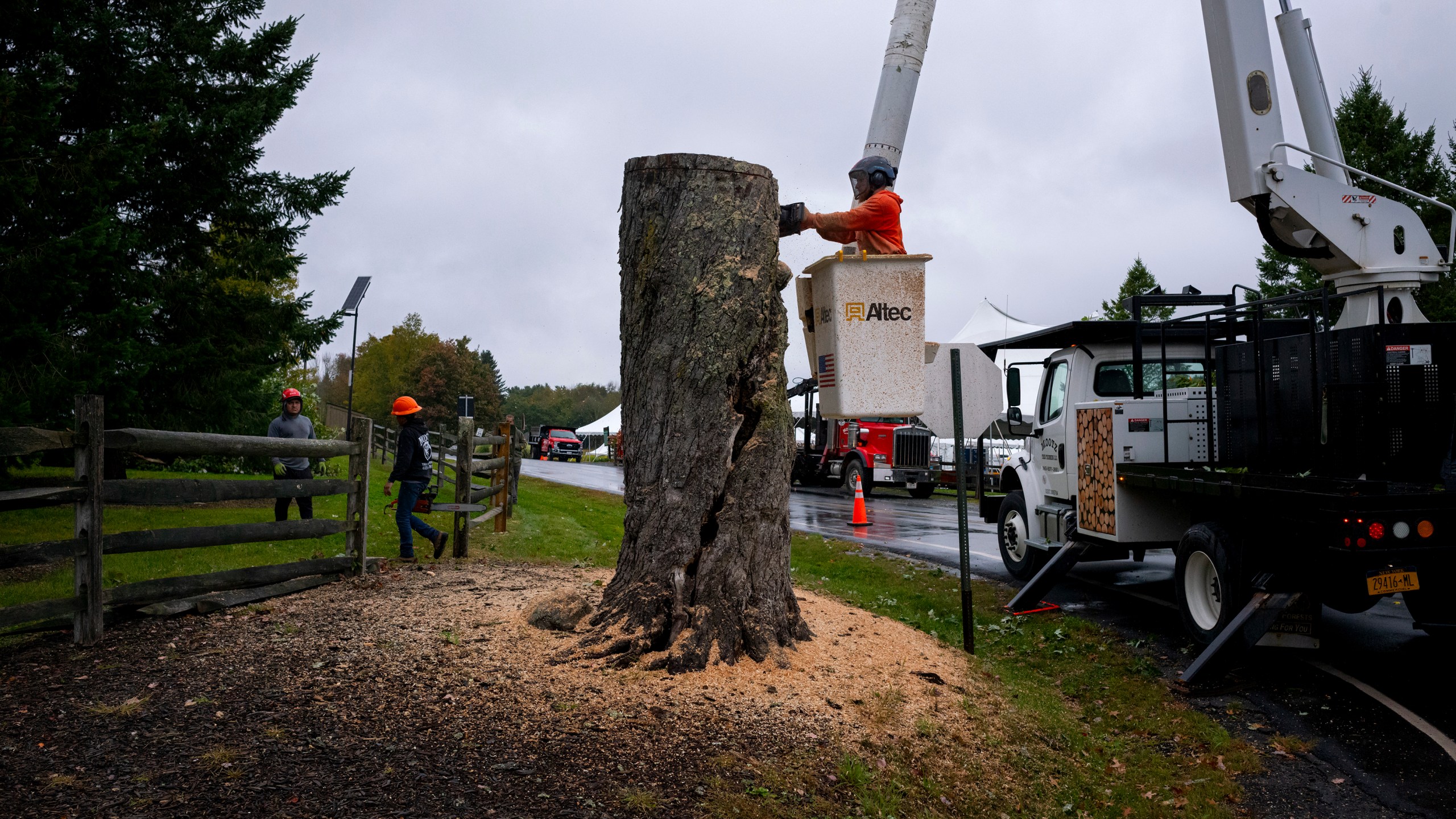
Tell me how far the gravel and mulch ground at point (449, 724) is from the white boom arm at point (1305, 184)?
5.12 metres

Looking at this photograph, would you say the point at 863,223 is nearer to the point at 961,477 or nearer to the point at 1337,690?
the point at 961,477

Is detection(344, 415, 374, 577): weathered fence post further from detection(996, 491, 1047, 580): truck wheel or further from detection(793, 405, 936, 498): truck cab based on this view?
detection(793, 405, 936, 498): truck cab

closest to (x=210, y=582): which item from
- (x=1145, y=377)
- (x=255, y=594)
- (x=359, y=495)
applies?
(x=255, y=594)

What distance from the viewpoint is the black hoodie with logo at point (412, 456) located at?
30.7 feet

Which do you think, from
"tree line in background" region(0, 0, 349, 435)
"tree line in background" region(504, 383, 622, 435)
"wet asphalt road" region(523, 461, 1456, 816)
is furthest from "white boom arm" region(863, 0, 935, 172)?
"tree line in background" region(504, 383, 622, 435)

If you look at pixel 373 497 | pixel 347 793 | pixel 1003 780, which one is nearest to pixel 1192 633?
pixel 1003 780

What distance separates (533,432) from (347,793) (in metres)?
72.2

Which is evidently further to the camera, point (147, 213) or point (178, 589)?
point (147, 213)

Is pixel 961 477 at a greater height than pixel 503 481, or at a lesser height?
greater

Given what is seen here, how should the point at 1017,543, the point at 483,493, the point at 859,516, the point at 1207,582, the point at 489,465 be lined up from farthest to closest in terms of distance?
the point at 859,516
the point at 483,493
the point at 489,465
the point at 1017,543
the point at 1207,582

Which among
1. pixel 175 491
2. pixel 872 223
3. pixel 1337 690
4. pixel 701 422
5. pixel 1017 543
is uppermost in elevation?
pixel 872 223

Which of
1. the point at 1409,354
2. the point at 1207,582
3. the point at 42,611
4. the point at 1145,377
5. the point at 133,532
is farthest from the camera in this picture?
the point at 1145,377

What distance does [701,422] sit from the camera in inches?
193

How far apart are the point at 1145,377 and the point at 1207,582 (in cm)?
292
